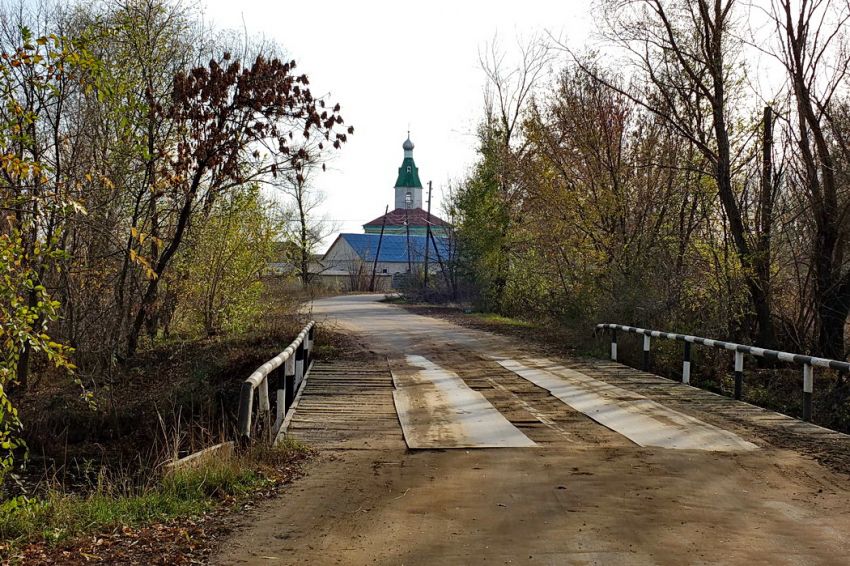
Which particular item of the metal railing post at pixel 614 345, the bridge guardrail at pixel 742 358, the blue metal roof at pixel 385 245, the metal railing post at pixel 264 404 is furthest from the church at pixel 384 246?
the metal railing post at pixel 264 404

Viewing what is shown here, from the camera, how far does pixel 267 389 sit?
11312 mm

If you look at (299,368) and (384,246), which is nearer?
(299,368)

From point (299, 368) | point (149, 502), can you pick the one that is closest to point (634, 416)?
point (299, 368)

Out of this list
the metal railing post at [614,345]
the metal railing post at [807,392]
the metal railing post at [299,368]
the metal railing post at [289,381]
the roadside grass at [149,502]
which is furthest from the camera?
the metal railing post at [614,345]

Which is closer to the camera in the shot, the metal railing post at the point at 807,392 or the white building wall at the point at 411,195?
the metal railing post at the point at 807,392

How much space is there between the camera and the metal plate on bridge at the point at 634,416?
9148mm

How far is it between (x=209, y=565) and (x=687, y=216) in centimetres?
1823

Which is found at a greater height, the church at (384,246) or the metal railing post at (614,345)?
the church at (384,246)

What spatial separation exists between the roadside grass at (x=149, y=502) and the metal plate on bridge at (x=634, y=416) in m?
4.01

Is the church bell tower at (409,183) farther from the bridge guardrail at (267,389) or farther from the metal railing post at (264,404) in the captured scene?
the metal railing post at (264,404)

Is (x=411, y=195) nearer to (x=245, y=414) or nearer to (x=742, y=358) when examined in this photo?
(x=742, y=358)

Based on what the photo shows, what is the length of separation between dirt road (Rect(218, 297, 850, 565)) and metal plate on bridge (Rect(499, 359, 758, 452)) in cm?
20

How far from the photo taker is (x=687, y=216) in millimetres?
21422

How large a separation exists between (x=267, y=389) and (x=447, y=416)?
247 centimetres
